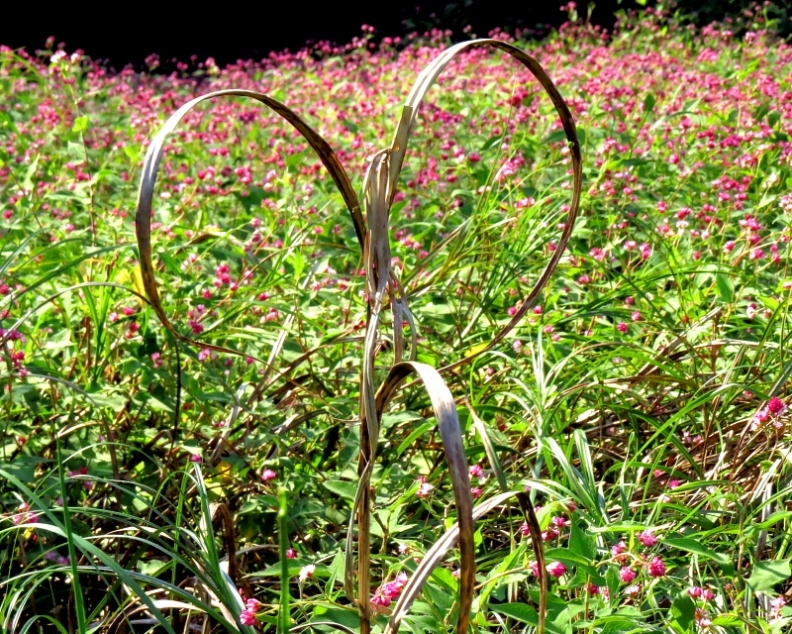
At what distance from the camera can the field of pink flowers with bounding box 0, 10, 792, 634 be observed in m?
1.15

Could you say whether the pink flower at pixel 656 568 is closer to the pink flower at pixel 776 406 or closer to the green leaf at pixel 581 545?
the green leaf at pixel 581 545

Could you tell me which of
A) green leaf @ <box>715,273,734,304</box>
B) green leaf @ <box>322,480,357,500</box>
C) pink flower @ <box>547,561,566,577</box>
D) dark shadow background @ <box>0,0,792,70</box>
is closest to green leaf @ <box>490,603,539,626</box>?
pink flower @ <box>547,561,566,577</box>

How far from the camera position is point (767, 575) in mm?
1146

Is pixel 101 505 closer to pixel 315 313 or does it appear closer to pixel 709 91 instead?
pixel 315 313

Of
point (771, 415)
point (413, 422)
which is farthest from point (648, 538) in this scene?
point (413, 422)

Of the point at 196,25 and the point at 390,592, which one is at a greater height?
the point at 196,25

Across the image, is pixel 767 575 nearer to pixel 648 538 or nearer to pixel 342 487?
pixel 648 538

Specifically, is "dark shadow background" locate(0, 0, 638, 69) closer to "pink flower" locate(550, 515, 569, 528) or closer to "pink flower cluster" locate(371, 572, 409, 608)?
"pink flower" locate(550, 515, 569, 528)

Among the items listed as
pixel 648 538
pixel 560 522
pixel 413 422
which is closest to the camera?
pixel 648 538

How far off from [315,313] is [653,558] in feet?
3.55

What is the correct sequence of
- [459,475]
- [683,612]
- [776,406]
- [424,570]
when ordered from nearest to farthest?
[459,475] → [424,570] → [683,612] → [776,406]

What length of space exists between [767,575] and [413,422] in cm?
67

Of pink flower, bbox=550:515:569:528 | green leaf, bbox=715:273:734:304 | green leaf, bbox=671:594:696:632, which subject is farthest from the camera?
green leaf, bbox=715:273:734:304

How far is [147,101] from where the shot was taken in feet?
14.5
